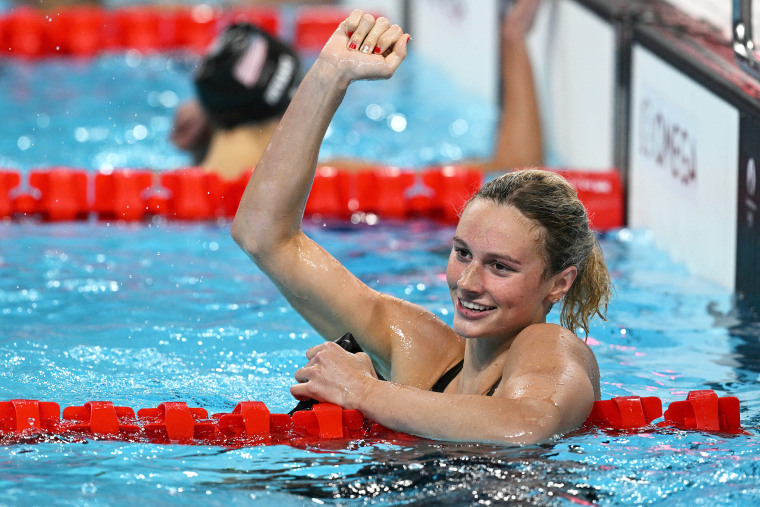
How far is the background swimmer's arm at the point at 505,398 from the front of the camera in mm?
2178

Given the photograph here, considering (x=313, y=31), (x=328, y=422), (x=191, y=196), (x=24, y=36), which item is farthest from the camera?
(x=313, y=31)

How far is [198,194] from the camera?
507 centimetres

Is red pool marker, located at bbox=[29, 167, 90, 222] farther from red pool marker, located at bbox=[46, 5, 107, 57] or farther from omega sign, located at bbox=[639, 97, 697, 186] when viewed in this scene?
red pool marker, located at bbox=[46, 5, 107, 57]

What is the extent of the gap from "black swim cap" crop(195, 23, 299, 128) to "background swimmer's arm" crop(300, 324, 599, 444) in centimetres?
280

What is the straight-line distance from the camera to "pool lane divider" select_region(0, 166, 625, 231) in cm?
507

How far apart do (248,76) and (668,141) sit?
6.01ft

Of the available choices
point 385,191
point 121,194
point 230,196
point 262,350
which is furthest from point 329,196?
point 262,350

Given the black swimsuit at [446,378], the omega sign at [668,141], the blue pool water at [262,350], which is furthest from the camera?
the omega sign at [668,141]

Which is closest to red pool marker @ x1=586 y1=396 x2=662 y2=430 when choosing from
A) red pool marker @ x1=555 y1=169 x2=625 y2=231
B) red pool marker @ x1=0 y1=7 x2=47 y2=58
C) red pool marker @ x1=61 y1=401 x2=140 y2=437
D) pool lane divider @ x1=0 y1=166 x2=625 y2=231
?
red pool marker @ x1=61 y1=401 x2=140 y2=437

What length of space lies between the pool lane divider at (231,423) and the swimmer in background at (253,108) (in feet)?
9.08

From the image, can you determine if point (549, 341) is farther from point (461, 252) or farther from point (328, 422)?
point (328, 422)

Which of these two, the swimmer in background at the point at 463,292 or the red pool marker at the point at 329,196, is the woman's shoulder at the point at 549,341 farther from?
the red pool marker at the point at 329,196

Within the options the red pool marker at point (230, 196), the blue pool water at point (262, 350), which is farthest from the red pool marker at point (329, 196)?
the red pool marker at point (230, 196)

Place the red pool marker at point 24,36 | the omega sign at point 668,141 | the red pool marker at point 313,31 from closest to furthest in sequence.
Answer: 1. the omega sign at point 668,141
2. the red pool marker at point 24,36
3. the red pool marker at point 313,31
